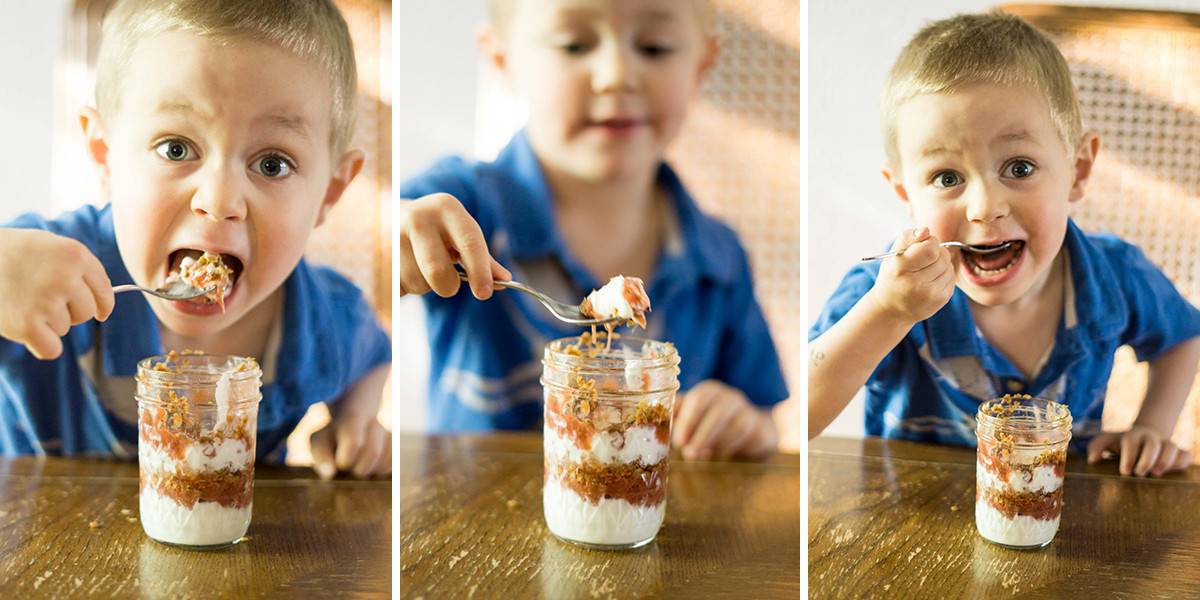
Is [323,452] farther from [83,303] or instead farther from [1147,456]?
[1147,456]

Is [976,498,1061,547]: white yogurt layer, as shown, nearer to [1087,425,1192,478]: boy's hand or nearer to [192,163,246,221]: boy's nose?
[1087,425,1192,478]: boy's hand

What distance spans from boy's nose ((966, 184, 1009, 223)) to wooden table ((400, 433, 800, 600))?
12.2 inches

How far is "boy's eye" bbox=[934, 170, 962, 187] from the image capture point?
899mm

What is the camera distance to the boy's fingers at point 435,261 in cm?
84

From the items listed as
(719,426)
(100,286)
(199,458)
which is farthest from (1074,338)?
(100,286)

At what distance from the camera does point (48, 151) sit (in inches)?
37.2

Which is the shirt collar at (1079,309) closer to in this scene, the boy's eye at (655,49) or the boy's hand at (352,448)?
the boy's eye at (655,49)

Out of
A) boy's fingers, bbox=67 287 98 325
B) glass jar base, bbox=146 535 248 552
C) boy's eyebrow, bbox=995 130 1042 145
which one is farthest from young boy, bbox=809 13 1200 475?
boy's fingers, bbox=67 287 98 325

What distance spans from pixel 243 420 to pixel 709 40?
1.92 feet

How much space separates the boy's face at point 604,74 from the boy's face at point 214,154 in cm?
21

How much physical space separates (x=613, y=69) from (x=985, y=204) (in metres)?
0.38

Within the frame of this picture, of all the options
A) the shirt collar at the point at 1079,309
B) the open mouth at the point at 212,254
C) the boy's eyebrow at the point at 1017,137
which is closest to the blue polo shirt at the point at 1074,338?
the shirt collar at the point at 1079,309

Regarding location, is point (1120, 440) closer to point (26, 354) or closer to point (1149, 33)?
point (1149, 33)

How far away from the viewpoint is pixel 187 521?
0.80 m
